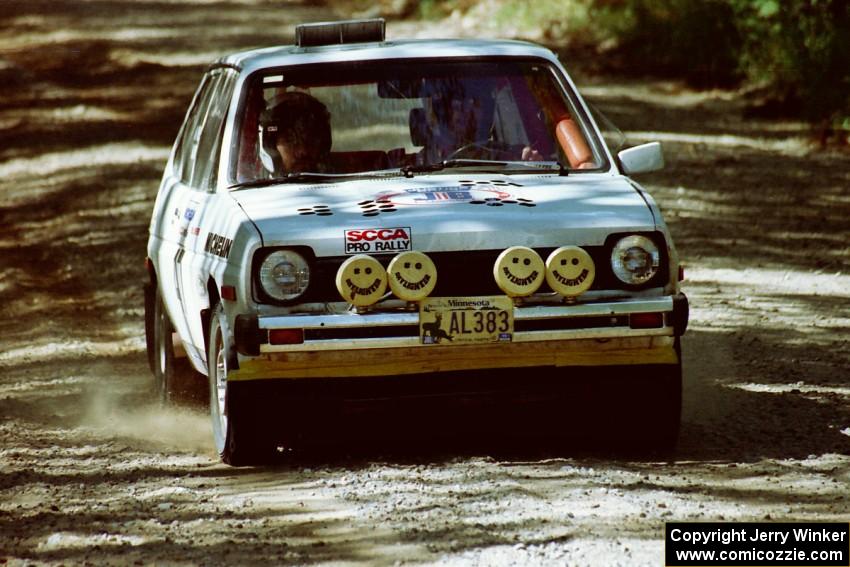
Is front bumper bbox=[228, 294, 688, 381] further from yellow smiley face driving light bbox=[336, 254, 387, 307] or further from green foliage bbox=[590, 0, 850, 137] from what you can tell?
green foliage bbox=[590, 0, 850, 137]

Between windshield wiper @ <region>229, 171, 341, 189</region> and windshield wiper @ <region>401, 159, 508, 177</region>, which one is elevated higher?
windshield wiper @ <region>401, 159, 508, 177</region>

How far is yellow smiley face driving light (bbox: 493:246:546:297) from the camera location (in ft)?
21.1

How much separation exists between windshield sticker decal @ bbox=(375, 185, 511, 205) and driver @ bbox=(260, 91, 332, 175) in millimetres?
669

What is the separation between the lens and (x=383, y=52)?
7684 mm

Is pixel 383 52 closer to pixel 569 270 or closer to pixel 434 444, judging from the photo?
pixel 569 270

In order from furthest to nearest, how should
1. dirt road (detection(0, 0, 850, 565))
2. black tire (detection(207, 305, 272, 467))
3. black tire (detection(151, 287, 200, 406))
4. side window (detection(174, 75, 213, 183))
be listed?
black tire (detection(151, 287, 200, 406)) < side window (detection(174, 75, 213, 183)) < black tire (detection(207, 305, 272, 467)) < dirt road (detection(0, 0, 850, 565))

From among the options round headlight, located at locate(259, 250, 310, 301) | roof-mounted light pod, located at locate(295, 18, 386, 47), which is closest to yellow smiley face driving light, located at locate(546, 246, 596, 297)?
round headlight, located at locate(259, 250, 310, 301)

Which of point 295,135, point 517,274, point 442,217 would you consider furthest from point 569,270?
point 295,135

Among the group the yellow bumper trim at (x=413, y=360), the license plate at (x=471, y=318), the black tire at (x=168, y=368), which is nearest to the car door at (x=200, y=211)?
the black tire at (x=168, y=368)

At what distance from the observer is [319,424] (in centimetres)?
663

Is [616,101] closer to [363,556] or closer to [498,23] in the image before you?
[498,23]

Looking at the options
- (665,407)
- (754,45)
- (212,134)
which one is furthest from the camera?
(754,45)

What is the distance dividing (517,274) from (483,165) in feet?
3.73

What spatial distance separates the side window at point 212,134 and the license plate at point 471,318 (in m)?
1.64
